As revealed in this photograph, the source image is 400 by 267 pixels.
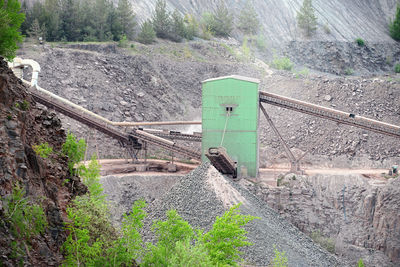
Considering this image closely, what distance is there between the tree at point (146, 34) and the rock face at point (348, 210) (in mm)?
23671

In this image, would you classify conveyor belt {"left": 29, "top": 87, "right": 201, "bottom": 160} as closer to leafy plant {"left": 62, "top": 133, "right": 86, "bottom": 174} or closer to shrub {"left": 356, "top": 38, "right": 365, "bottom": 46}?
leafy plant {"left": 62, "top": 133, "right": 86, "bottom": 174}

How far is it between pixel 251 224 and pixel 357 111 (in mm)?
19678

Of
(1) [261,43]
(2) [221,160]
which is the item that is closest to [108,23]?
(1) [261,43]

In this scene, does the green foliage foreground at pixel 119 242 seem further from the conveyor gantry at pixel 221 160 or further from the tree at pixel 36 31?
the tree at pixel 36 31

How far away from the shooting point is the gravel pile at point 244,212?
2256cm

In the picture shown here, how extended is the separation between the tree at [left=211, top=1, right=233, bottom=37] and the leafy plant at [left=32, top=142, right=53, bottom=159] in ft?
148

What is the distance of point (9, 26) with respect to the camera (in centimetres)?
1200

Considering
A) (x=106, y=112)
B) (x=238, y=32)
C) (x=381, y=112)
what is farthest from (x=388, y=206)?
(x=238, y=32)

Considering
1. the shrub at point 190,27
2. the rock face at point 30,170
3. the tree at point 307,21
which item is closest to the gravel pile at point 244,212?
the rock face at point 30,170

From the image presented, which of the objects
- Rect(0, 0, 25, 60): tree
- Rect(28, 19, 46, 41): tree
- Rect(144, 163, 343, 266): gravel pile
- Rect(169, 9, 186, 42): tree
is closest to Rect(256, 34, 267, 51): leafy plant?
Rect(169, 9, 186, 42): tree

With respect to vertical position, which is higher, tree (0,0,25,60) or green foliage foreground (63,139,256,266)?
tree (0,0,25,60)

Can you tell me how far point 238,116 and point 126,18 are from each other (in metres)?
22.6

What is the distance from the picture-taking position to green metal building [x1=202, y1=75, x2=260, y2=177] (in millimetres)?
30250

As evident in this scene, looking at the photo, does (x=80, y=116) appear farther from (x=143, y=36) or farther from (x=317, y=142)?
(x=143, y=36)
